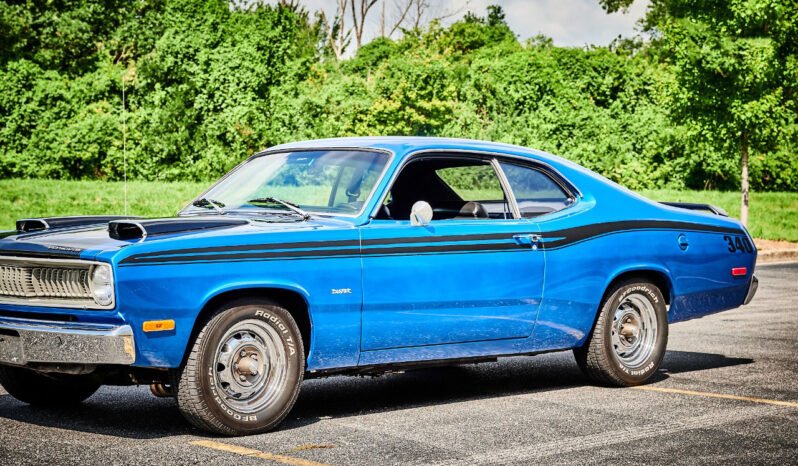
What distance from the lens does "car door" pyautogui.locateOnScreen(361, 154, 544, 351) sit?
6.80 m

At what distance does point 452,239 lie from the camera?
23.4ft

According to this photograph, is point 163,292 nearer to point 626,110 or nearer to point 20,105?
point 20,105

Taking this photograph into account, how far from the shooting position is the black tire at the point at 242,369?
612 centimetres

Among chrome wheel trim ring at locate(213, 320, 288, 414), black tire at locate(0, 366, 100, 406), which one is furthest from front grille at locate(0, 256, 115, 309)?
black tire at locate(0, 366, 100, 406)

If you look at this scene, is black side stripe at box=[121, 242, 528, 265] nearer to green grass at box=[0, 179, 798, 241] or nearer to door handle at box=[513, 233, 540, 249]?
door handle at box=[513, 233, 540, 249]

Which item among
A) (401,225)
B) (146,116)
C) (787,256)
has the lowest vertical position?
(787,256)

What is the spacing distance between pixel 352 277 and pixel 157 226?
1.14 m

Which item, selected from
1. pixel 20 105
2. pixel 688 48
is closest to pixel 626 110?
pixel 688 48

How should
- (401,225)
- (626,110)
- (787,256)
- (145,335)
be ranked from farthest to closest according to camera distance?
(626,110)
(787,256)
(401,225)
(145,335)

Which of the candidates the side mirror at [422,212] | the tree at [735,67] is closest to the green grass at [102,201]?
the tree at [735,67]

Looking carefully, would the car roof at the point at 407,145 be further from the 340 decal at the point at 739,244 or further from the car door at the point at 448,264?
the 340 decal at the point at 739,244

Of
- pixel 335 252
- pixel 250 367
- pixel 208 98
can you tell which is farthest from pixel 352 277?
pixel 208 98

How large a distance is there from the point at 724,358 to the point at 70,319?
5.65m

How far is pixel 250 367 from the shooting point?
20.9 ft
